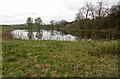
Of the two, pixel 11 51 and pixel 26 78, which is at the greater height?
pixel 11 51

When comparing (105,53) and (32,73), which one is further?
(105,53)

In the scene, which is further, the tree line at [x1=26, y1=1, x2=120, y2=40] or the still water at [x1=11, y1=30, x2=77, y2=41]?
the still water at [x1=11, y1=30, x2=77, y2=41]

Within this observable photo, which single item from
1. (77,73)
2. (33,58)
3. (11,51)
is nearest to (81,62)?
(77,73)

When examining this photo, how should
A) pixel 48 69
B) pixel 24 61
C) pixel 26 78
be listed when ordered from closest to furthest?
pixel 26 78
pixel 48 69
pixel 24 61

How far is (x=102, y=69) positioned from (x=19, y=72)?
3327 mm

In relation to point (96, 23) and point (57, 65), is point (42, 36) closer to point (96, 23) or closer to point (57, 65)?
point (96, 23)

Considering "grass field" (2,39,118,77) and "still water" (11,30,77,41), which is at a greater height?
"still water" (11,30,77,41)

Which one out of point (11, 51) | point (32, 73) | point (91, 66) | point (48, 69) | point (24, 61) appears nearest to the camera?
point (32, 73)

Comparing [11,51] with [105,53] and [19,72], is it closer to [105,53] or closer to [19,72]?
[19,72]

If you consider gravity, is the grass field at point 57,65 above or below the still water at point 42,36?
below

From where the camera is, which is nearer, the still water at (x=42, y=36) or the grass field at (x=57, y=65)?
the grass field at (x=57, y=65)

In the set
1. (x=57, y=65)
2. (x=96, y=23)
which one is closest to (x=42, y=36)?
(x=96, y=23)

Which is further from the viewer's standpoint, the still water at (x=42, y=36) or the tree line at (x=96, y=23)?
the still water at (x=42, y=36)

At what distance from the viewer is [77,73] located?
764cm
